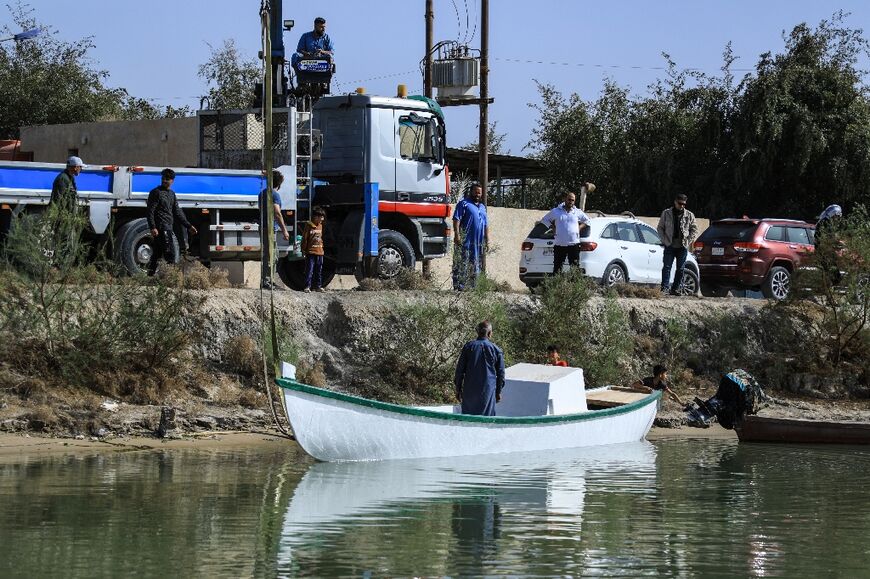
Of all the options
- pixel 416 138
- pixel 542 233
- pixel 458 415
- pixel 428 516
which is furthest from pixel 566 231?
pixel 428 516

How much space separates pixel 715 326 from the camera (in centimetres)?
2475

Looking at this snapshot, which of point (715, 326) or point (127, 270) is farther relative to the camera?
point (715, 326)

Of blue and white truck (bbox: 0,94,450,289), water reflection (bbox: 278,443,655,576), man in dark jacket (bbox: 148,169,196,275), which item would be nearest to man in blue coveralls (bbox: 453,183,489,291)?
blue and white truck (bbox: 0,94,450,289)

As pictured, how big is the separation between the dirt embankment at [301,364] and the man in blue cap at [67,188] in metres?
2.41

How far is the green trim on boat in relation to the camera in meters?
14.8

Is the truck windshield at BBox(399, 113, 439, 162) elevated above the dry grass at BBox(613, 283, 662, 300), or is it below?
above

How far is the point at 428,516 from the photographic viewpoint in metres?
12.9

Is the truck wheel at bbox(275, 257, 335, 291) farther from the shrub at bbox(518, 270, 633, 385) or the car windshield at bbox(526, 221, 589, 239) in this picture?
the car windshield at bbox(526, 221, 589, 239)

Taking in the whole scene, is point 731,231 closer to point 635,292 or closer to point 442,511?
point 635,292

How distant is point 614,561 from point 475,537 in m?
1.37

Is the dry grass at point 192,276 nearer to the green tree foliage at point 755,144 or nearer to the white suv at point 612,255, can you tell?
the white suv at point 612,255

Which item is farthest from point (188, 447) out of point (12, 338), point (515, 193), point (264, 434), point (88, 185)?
point (515, 193)

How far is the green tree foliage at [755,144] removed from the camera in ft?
124

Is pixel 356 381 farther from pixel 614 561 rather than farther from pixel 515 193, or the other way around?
pixel 515 193
